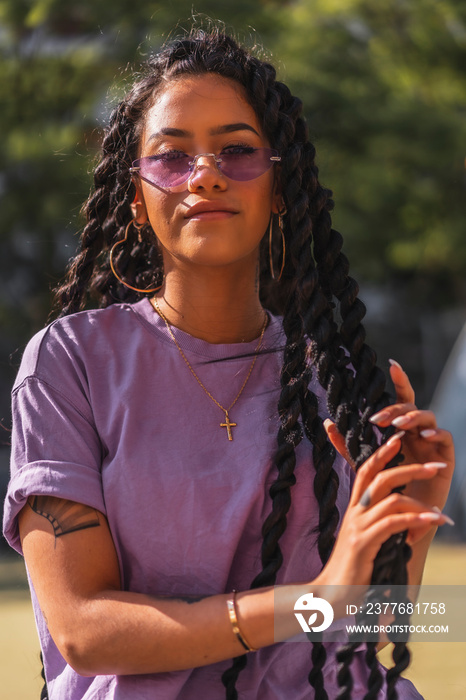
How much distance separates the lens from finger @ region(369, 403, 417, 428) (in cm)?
193

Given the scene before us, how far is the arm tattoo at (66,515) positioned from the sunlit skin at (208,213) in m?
0.61

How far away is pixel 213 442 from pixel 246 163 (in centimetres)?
68

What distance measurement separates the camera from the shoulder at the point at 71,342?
217cm

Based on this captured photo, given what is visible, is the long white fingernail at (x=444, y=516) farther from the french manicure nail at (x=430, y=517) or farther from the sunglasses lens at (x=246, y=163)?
the sunglasses lens at (x=246, y=163)

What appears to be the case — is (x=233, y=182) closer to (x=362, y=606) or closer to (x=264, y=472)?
(x=264, y=472)

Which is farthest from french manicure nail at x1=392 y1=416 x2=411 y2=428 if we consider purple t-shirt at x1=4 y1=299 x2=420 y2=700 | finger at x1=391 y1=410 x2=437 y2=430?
purple t-shirt at x1=4 y1=299 x2=420 y2=700

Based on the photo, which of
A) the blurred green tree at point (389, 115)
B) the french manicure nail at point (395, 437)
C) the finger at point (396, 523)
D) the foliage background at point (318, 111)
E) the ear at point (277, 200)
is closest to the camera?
the finger at point (396, 523)

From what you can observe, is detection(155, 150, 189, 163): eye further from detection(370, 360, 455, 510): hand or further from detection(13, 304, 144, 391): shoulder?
detection(370, 360, 455, 510): hand

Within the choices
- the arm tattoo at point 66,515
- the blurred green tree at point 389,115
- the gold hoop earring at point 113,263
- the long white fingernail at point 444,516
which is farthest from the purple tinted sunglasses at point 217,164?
the blurred green tree at point 389,115

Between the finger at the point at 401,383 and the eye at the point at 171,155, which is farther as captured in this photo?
the eye at the point at 171,155

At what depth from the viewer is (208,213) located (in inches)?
88.3

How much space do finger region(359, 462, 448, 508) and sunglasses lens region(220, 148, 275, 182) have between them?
0.84 meters

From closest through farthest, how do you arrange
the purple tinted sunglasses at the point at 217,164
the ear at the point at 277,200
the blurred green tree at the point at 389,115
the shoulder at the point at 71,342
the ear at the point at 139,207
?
the shoulder at the point at 71,342 → the purple tinted sunglasses at the point at 217,164 → the ear at the point at 277,200 → the ear at the point at 139,207 → the blurred green tree at the point at 389,115

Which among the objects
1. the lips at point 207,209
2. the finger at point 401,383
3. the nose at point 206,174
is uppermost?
the nose at point 206,174
